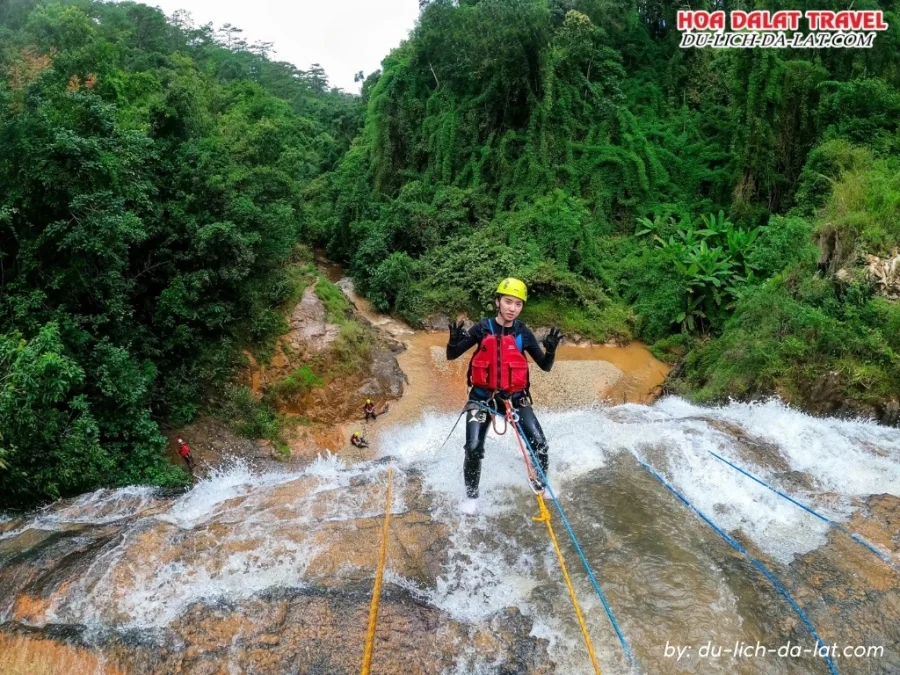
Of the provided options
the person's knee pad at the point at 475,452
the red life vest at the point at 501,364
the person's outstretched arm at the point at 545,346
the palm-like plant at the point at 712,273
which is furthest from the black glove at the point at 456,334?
the palm-like plant at the point at 712,273

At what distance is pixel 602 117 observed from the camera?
2361 centimetres

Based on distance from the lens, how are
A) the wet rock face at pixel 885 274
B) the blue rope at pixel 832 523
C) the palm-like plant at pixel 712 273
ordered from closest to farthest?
1. the blue rope at pixel 832 523
2. the wet rock face at pixel 885 274
3. the palm-like plant at pixel 712 273

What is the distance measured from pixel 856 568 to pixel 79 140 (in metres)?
10.0

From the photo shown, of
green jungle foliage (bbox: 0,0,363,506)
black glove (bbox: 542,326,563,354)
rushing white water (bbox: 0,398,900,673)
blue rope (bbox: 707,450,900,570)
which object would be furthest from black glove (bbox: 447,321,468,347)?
green jungle foliage (bbox: 0,0,363,506)

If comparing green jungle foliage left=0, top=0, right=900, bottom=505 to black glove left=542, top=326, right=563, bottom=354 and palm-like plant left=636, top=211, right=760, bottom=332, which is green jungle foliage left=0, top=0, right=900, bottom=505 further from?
black glove left=542, top=326, right=563, bottom=354

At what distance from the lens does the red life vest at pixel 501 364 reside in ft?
16.1

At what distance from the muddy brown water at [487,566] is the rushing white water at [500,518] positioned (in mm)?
20

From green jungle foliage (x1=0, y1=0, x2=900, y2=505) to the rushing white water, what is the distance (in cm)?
229

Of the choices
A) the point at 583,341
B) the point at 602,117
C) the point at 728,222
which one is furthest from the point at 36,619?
the point at 602,117

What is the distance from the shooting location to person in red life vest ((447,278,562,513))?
4844 millimetres

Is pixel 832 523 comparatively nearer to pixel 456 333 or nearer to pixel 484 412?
pixel 484 412

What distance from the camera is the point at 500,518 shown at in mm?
4832

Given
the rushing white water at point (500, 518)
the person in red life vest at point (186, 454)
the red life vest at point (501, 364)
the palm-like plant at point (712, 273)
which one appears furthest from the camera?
the palm-like plant at point (712, 273)

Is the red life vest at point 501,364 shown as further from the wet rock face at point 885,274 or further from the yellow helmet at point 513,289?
the wet rock face at point 885,274
